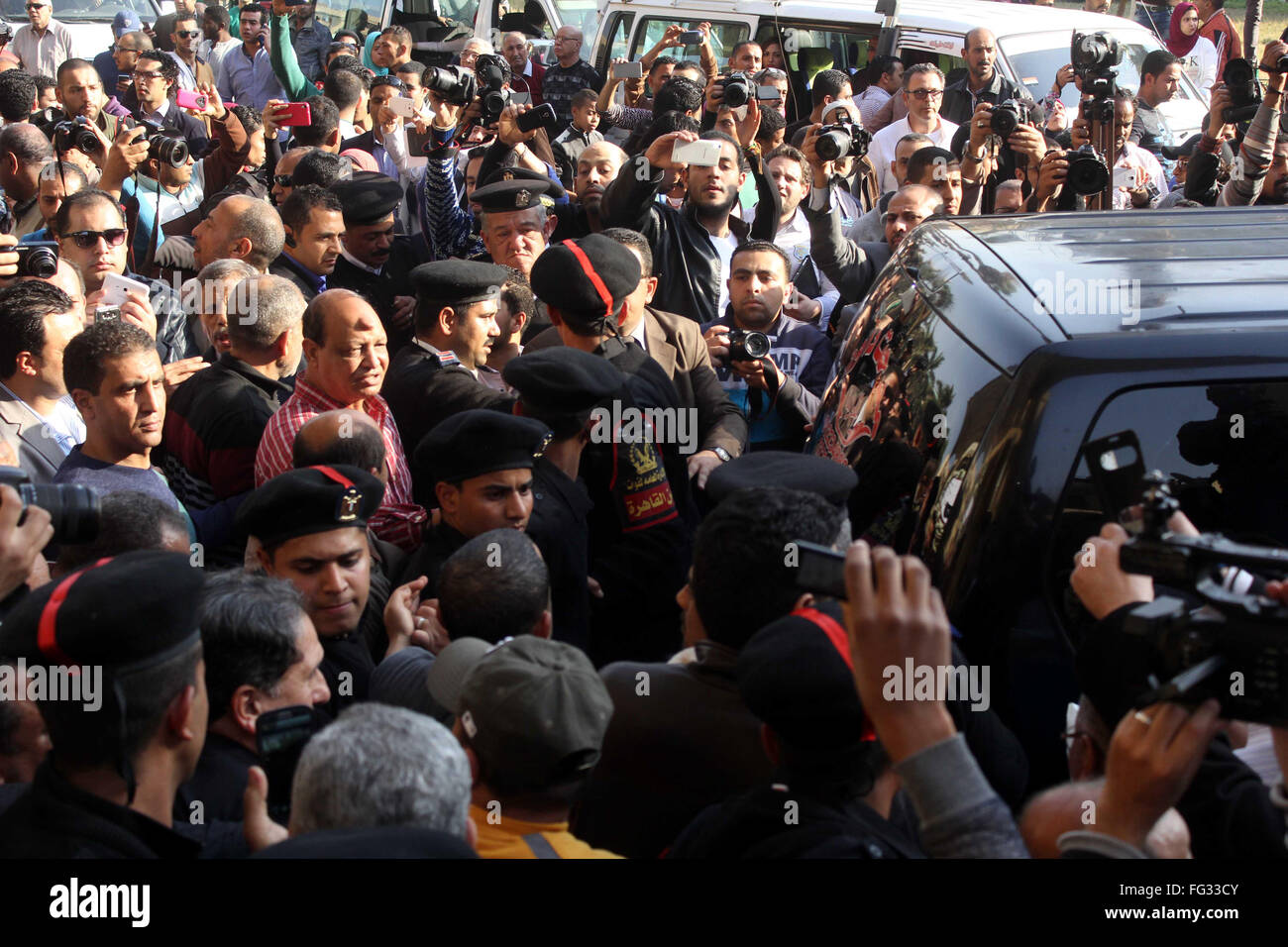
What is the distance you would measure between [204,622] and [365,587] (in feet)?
2.32

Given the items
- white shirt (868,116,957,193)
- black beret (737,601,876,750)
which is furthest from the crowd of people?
white shirt (868,116,957,193)

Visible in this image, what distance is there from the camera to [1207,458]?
244 cm

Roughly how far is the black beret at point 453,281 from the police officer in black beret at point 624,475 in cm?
22

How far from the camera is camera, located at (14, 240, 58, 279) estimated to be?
4.49m

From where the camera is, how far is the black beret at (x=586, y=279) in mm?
4117

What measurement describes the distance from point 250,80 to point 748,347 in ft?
29.4

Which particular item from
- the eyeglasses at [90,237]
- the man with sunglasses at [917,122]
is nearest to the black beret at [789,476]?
the eyeglasses at [90,237]

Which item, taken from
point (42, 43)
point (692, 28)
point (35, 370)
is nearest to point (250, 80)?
point (42, 43)

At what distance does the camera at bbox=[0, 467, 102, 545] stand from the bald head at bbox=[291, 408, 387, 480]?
0.99 metres

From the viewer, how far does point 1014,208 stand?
6.60 meters

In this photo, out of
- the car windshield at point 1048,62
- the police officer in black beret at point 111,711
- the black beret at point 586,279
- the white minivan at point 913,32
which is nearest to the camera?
the police officer in black beret at point 111,711

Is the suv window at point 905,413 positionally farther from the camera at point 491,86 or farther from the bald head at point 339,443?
the camera at point 491,86

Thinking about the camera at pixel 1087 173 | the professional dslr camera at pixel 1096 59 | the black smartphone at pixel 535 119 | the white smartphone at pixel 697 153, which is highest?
the professional dslr camera at pixel 1096 59
